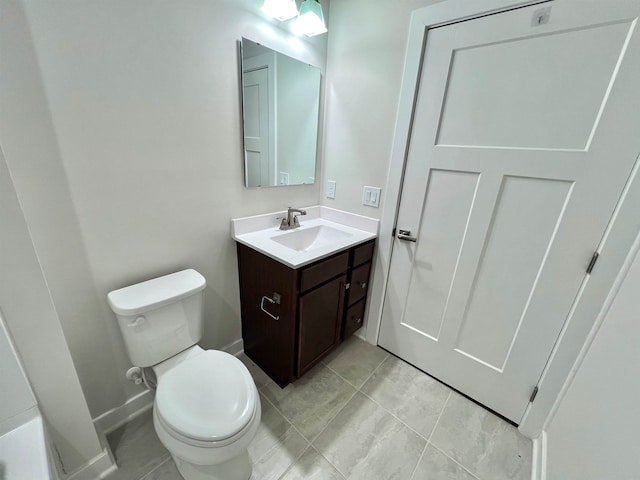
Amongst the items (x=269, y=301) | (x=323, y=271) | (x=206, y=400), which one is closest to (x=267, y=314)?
(x=269, y=301)

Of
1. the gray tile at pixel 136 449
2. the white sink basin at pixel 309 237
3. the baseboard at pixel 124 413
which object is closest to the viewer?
the gray tile at pixel 136 449

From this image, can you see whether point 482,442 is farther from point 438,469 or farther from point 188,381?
point 188,381

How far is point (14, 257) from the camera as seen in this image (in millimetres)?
713

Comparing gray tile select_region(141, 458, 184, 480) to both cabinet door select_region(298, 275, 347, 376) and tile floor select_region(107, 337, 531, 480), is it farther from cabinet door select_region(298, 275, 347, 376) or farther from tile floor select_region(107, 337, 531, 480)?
cabinet door select_region(298, 275, 347, 376)

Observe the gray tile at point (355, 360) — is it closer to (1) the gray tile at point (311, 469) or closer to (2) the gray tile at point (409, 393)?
(2) the gray tile at point (409, 393)

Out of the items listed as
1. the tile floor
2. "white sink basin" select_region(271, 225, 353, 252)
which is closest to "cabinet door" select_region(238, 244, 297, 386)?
the tile floor

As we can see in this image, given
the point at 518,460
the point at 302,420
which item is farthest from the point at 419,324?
the point at 302,420

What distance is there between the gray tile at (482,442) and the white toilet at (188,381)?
38.6 inches

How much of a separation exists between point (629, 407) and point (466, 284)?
2.32ft

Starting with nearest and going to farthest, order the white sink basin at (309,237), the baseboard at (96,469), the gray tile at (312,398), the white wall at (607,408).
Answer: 1. the white wall at (607,408)
2. the baseboard at (96,469)
3. the gray tile at (312,398)
4. the white sink basin at (309,237)

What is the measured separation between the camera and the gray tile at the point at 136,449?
3.59 ft

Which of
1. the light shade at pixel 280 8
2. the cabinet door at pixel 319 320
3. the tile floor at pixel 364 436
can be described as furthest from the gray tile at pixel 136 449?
the light shade at pixel 280 8

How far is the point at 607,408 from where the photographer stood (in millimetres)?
803

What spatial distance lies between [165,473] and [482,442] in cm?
148
